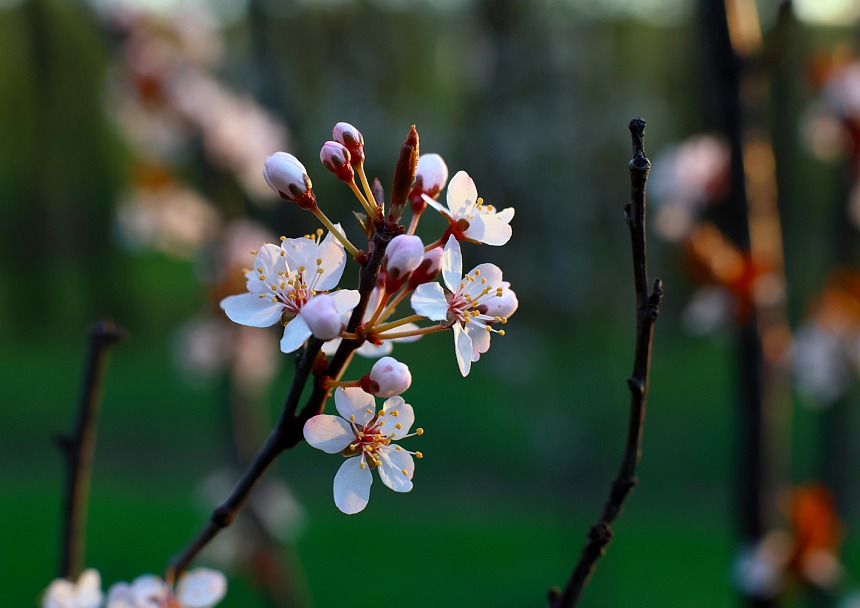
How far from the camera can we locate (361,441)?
0.78 metres

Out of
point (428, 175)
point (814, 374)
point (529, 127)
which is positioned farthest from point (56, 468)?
point (428, 175)

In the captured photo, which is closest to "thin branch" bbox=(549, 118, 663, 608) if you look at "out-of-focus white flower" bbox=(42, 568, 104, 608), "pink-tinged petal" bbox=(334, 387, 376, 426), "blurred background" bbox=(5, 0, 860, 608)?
"pink-tinged petal" bbox=(334, 387, 376, 426)

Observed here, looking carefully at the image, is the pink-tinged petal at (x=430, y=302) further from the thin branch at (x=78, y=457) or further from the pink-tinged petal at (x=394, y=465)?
the thin branch at (x=78, y=457)

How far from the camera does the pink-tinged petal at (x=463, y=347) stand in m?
0.75

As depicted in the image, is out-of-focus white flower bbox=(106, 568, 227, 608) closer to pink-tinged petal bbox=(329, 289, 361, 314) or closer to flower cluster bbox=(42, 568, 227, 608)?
flower cluster bbox=(42, 568, 227, 608)

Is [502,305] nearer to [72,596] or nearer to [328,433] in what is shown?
[328,433]

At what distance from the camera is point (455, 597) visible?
524 centimetres

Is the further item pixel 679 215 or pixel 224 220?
pixel 224 220

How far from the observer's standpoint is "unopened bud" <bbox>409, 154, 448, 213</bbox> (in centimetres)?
80

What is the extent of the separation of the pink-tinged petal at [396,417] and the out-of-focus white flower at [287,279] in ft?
0.45

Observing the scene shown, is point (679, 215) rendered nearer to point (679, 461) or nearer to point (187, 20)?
point (187, 20)

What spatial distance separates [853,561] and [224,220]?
527 cm

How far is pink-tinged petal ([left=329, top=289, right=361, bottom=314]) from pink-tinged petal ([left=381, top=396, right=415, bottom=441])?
0.48ft

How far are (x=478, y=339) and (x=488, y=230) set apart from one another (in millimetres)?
111
